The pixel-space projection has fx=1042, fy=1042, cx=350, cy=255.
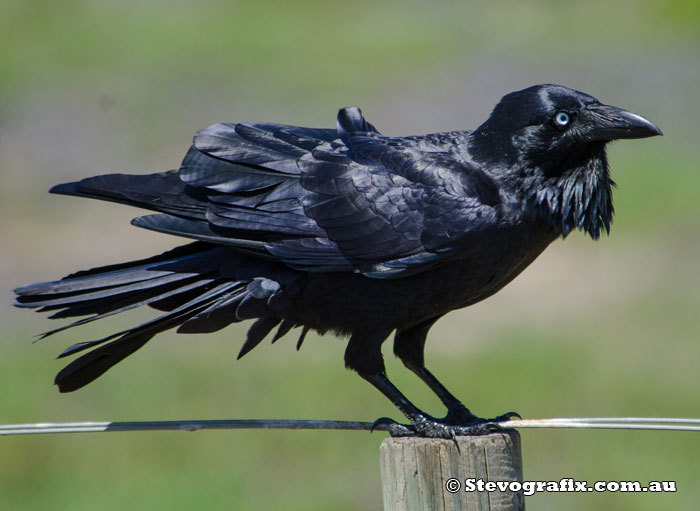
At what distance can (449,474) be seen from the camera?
3391mm

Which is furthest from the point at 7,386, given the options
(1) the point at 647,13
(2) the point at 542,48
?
(1) the point at 647,13

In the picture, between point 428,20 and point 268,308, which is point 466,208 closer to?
point 268,308

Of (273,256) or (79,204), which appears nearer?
(273,256)

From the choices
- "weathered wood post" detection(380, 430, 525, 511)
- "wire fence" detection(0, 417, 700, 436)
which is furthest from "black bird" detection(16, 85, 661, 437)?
"weathered wood post" detection(380, 430, 525, 511)

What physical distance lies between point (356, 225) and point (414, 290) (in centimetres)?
35

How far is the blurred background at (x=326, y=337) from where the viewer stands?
24.0 feet

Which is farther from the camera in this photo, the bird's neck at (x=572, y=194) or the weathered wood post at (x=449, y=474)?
the bird's neck at (x=572, y=194)

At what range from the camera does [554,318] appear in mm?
10555

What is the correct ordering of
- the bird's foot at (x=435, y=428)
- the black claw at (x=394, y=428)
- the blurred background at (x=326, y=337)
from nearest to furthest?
1. the bird's foot at (x=435, y=428)
2. the black claw at (x=394, y=428)
3. the blurred background at (x=326, y=337)

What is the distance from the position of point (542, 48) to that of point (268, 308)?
A: 13651 millimetres

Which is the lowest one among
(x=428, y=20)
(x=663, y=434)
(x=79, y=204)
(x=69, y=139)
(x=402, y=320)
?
(x=663, y=434)

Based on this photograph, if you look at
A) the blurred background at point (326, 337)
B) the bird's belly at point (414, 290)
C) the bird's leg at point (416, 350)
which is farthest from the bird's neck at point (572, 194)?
the blurred background at point (326, 337)

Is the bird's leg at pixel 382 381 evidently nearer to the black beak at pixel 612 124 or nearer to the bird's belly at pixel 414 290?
the bird's belly at pixel 414 290

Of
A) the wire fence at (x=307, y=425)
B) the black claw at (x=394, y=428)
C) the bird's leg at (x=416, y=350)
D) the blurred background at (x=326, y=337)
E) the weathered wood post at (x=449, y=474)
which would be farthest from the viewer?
the blurred background at (x=326, y=337)
